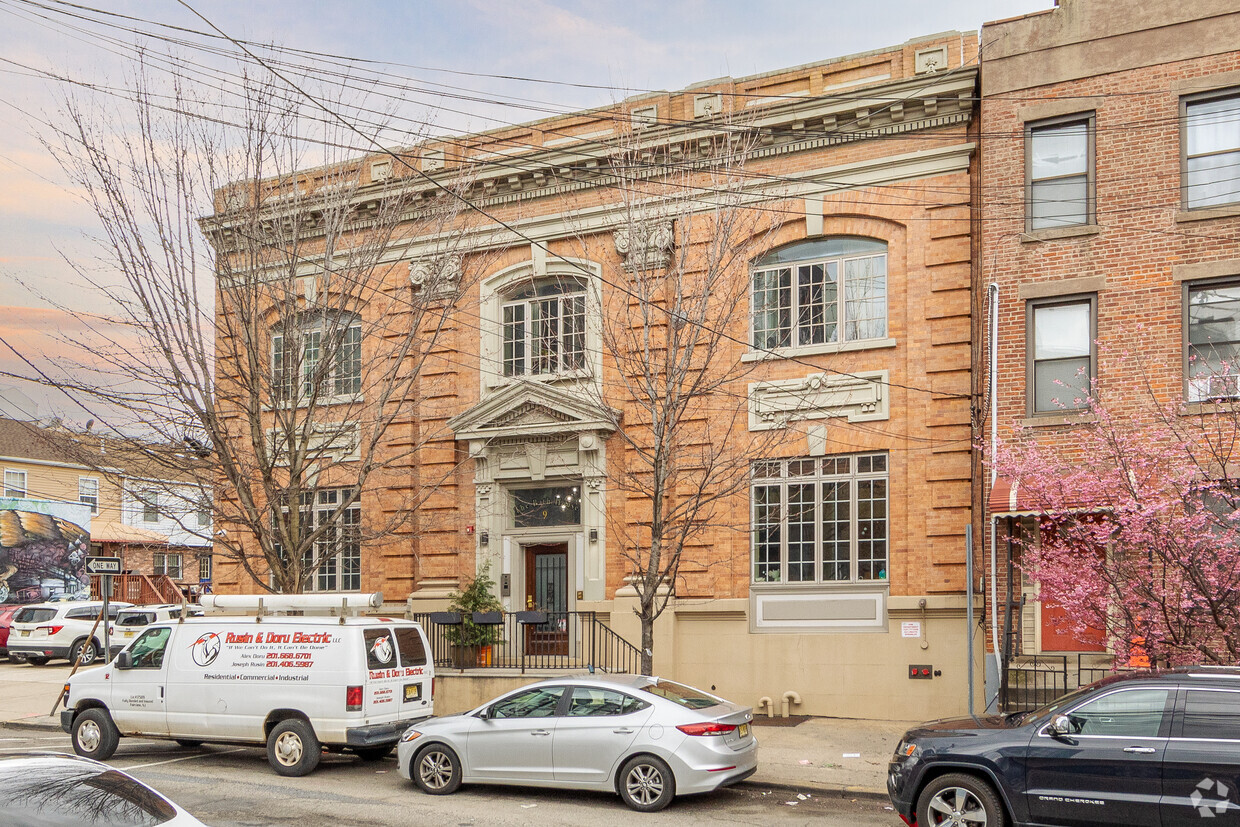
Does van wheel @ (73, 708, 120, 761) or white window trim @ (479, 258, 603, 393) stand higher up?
white window trim @ (479, 258, 603, 393)

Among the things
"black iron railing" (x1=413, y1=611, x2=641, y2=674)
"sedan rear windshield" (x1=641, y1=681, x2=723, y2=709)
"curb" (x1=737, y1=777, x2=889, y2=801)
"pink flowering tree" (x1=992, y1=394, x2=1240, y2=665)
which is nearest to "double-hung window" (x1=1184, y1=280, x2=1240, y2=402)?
"pink flowering tree" (x1=992, y1=394, x2=1240, y2=665)

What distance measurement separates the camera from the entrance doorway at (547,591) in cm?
2002

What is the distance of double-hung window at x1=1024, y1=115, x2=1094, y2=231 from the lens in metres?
16.3

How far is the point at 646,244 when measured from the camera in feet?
55.9

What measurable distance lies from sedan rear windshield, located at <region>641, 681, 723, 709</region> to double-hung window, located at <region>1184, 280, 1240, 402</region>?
794cm

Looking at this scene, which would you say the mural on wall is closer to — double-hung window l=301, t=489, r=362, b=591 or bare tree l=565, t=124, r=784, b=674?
double-hung window l=301, t=489, r=362, b=591

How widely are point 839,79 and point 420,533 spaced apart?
10.9 meters

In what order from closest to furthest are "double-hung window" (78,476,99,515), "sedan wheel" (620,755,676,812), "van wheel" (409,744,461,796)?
"sedan wheel" (620,755,676,812) < "van wheel" (409,744,461,796) < "double-hung window" (78,476,99,515)

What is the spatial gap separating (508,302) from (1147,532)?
1285cm

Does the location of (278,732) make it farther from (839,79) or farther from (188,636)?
(839,79)

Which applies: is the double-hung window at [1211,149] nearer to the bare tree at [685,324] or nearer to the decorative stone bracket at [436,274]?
the bare tree at [685,324]

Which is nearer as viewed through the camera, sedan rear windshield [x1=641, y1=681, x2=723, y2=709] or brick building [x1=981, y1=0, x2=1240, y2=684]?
sedan rear windshield [x1=641, y1=681, x2=723, y2=709]

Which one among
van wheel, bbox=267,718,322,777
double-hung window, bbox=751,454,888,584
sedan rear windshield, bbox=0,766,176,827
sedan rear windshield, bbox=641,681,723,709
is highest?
double-hung window, bbox=751,454,888,584

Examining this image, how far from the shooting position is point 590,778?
11.7 meters
